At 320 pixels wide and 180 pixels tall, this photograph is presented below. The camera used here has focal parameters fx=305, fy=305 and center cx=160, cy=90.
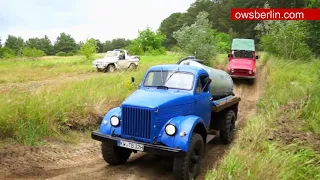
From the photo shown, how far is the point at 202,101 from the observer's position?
22.0 ft

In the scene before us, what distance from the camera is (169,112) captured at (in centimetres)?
564

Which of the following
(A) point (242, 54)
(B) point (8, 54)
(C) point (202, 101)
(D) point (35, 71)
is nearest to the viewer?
(C) point (202, 101)

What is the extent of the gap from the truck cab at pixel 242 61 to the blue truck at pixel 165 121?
11202mm

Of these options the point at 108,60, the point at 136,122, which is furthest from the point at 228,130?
Result: the point at 108,60

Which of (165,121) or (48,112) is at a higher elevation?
(165,121)

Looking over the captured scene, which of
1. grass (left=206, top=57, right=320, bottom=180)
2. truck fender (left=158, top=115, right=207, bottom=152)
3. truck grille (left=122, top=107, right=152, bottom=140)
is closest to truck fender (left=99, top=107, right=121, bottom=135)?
truck grille (left=122, top=107, right=152, bottom=140)

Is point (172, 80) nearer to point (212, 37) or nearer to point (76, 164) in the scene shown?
point (76, 164)

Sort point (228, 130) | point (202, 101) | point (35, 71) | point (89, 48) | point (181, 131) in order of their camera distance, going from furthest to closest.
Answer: point (89, 48) < point (35, 71) < point (228, 130) < point (202, 101) < point (181, 131)

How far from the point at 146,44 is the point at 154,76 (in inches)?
1805

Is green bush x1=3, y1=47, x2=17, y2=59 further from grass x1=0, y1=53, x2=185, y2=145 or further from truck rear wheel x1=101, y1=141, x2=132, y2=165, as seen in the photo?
truck rear wheel x1=101, y1=141, x2=132, y2=165

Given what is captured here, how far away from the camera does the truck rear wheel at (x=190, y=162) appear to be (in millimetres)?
5263

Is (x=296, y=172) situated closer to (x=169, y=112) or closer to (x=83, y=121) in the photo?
(x=169, y=112)

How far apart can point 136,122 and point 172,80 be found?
141cm

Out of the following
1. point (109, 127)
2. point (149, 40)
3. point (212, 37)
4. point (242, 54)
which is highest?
point (149, 40)
